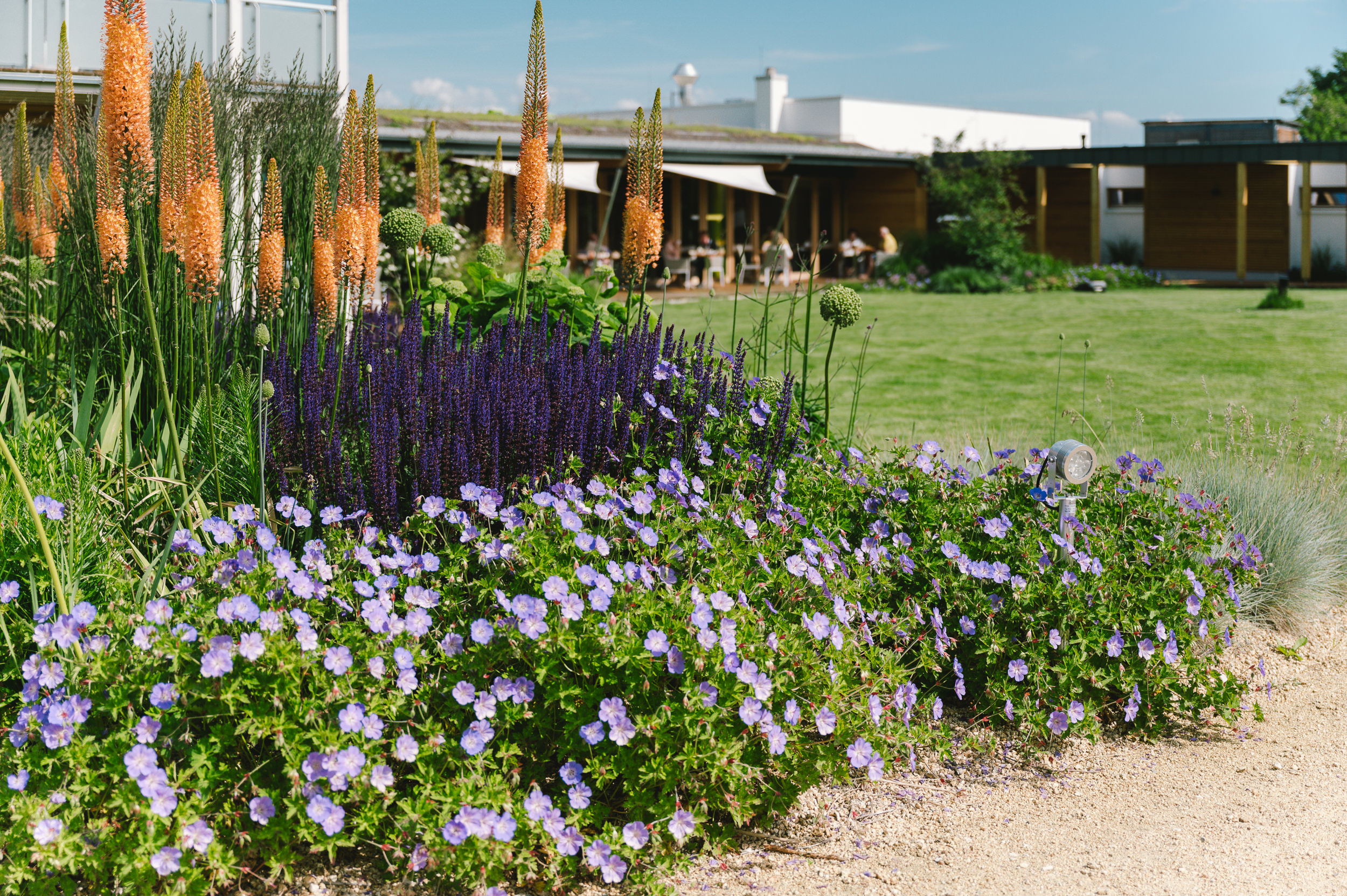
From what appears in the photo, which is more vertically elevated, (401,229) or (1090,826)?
(401,229)

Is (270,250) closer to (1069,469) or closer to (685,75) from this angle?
(1069,469)

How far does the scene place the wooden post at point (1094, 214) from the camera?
86.2ft

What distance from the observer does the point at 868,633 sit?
3006 millimetres

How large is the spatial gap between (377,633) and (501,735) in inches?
14.7

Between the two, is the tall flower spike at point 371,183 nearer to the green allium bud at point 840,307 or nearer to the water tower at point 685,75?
the green allium bud at point 840,307

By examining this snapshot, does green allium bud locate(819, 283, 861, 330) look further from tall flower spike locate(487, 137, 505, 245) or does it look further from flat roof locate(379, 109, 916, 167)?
flat roof locate(379, 109, 916, 167)

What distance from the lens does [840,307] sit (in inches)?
170

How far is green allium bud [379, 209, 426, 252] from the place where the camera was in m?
4.62

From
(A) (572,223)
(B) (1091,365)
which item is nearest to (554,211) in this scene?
(B) (1091,365)

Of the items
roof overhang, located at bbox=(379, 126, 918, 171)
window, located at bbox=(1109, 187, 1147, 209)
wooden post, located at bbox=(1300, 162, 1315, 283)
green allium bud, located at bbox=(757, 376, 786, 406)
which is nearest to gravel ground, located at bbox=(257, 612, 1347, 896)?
green allium bud, located at bbox=(757, 376, 786, 406)

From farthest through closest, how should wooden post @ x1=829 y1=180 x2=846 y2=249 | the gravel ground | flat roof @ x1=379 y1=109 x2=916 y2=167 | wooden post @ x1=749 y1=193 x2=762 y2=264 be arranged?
wooden post @ x1=829 y1=180 x2=846 y2=249 < wooden post @ x1=749 y1=193 x2=762 y2=264 < flat roof @ x1=379 y1=109 x2=916 y2=167 < the gravel ground

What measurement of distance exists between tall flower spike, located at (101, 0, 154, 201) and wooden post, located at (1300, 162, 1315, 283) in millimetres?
25694

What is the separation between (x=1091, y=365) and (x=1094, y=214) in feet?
52.2

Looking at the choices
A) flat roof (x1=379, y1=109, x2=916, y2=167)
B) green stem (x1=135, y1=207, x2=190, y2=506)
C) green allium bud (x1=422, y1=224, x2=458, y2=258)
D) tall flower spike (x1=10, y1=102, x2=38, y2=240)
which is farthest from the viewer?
flat roof (x1=379, y1=109, x2=916, y2=167)
